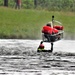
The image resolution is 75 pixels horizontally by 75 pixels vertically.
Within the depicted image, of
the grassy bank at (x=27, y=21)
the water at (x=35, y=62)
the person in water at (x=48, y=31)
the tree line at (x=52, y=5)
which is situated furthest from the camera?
the tree line at (x=52, y=5)

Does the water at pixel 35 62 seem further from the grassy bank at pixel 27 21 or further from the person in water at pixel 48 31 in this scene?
the grassy bank at pixel 27 21

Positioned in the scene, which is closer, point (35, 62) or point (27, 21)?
point (35, 62)

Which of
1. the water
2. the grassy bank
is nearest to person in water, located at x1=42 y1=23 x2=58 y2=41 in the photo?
the water

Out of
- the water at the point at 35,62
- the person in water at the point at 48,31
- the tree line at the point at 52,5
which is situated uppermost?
the tree line at the point at 52,5

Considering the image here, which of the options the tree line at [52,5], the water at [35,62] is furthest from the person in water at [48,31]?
the tree line at [52,5]

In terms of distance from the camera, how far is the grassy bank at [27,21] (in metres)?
29.1

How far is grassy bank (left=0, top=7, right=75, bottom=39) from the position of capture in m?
29.1

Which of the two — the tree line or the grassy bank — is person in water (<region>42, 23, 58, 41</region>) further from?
the tree line

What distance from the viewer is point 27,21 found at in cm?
3244

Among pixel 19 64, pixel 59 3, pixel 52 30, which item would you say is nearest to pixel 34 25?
pixel 59 3

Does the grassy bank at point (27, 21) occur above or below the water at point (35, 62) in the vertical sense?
above

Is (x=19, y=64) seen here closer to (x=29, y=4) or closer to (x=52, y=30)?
(x=52, y=30)

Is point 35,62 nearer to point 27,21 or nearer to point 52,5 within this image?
point 27,21

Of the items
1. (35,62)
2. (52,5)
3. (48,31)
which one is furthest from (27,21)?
(35,62)
